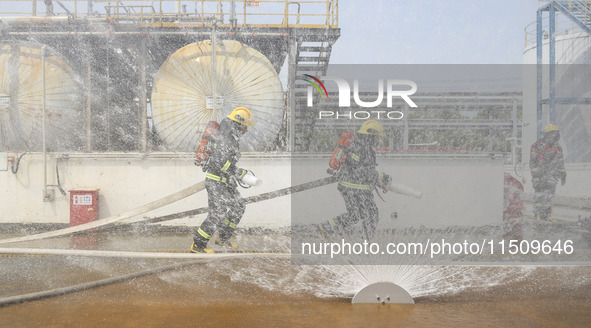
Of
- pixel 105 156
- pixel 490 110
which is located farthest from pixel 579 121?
pixel 105 156

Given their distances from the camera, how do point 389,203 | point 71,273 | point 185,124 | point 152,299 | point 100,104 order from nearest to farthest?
point 152,299, point 71,273, point 389,203, point 185,124, point 100,104

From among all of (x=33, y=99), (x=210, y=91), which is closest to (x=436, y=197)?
(x=210, y=91)

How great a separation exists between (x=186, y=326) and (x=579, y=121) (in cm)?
1479

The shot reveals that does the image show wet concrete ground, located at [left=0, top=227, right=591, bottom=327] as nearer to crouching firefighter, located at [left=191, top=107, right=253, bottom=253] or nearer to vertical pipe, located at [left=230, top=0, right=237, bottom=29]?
crouching firefighter, located at [left=191, top=107, right=253, bottom=253]

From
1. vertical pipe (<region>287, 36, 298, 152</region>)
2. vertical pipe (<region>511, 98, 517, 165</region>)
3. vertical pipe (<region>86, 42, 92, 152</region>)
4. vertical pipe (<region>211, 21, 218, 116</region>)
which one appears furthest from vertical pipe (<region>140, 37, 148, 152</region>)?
vertical pipe (<region>511, 98, 517, 165</region>)

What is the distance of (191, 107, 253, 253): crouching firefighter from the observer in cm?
560

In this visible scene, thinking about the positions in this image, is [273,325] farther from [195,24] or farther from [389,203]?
[195,24]

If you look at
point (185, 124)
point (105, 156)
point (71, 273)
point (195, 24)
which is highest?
point (195, 24)

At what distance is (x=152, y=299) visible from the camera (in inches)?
144

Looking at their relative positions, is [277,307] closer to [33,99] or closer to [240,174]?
[240,174]

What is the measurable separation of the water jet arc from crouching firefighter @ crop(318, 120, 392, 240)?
7.75 ft

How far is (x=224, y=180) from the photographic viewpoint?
5.74 metres

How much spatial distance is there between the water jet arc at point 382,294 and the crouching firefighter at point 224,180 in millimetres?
2548

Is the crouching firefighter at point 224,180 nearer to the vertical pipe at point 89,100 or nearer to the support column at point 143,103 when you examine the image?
the support column at point 143,103
